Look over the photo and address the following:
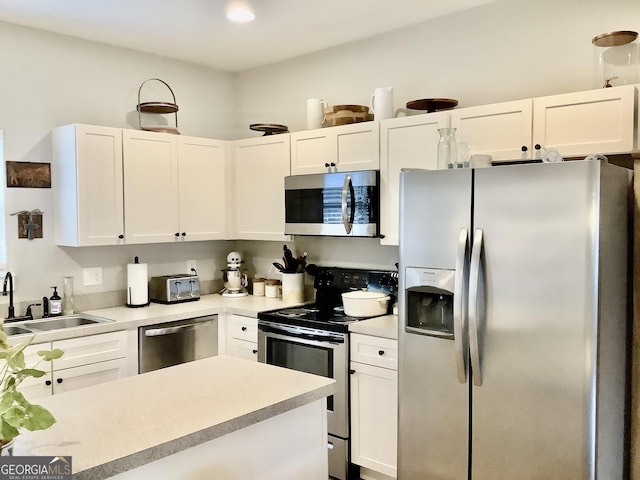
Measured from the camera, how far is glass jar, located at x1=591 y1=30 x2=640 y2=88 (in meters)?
2.68

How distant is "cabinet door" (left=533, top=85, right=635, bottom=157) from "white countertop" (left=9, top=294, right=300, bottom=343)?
2014 mm

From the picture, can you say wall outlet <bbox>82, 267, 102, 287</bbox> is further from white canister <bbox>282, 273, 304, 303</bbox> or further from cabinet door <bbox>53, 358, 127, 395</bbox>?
white canister <bbox>282, 273, 304, 303</bbox>

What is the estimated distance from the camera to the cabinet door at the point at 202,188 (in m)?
4.00

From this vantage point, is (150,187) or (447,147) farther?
(150,187)

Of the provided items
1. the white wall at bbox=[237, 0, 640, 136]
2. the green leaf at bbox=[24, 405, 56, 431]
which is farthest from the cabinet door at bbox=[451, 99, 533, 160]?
the green leaf at bbox=[24, 405, 56, 431]

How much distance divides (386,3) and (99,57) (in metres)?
2.02

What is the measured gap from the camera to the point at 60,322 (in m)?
3.48

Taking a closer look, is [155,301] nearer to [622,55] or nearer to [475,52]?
[475,52]

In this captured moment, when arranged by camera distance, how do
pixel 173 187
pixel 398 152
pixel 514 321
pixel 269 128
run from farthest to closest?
pixel 269 128, pixel 173 187, pixel 398 152, pixel 514 321

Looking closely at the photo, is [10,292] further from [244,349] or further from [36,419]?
[36,419]

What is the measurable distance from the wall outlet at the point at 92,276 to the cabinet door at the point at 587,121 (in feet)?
9.54

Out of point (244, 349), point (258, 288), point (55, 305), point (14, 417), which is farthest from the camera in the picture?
point (258, 288)

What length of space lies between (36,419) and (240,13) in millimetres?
2696

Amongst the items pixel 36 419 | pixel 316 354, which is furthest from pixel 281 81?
pixel 36 419
